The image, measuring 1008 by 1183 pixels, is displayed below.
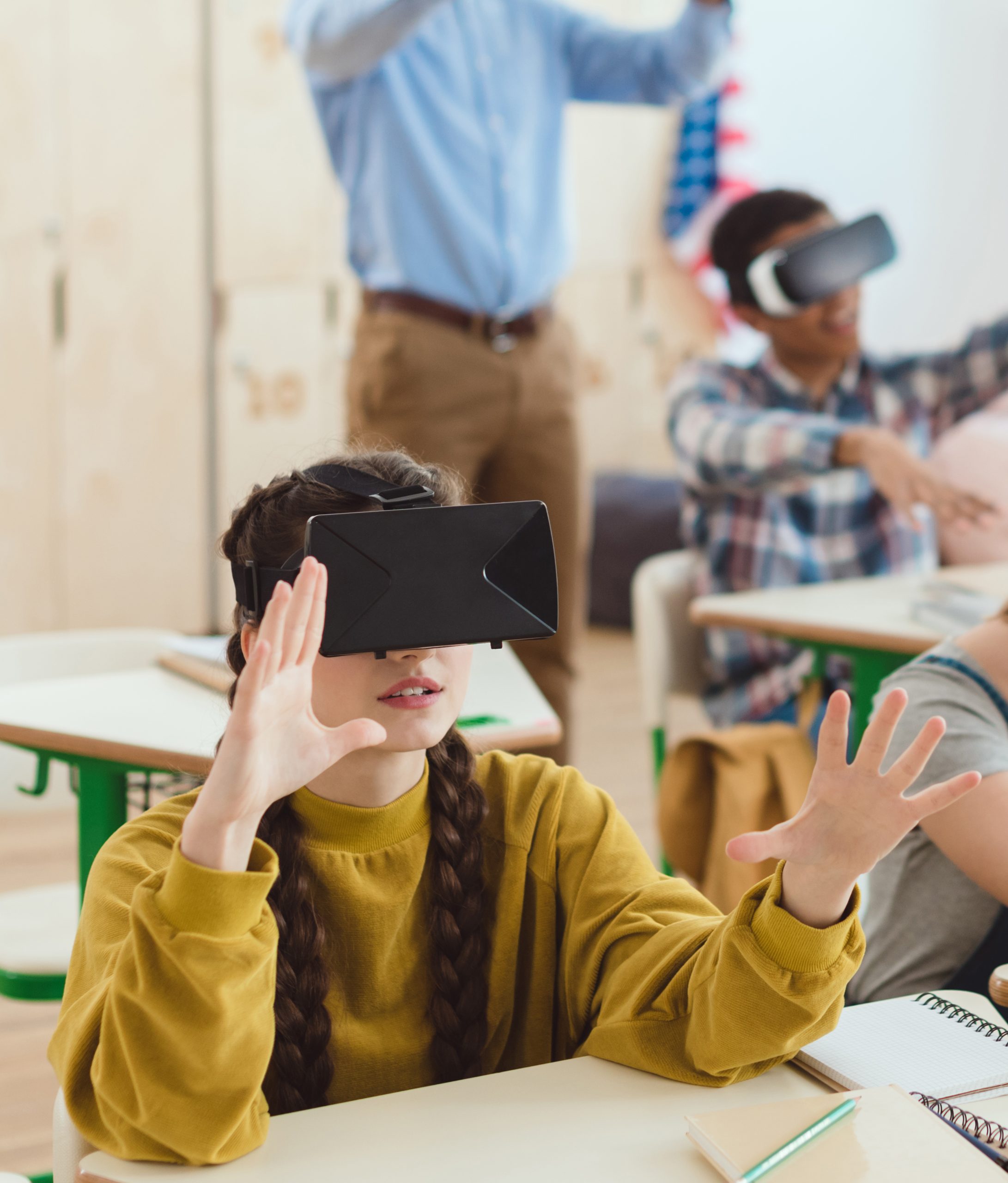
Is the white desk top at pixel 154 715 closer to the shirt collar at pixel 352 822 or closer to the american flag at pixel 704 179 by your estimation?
the shirt collar at pixel 352 822

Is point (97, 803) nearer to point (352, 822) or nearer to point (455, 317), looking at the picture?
point (352, 822)

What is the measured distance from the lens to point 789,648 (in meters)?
2.53

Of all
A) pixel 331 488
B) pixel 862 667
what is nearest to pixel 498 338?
pixel 862 667

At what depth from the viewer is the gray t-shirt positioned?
1240 millimetres

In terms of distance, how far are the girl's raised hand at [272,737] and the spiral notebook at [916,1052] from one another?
367 mm

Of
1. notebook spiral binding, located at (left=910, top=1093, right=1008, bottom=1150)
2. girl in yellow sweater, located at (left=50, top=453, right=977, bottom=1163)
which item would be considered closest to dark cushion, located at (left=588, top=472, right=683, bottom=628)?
girl in yellow sweater, located at (left=50, top=453, right=977, bottom=1163)

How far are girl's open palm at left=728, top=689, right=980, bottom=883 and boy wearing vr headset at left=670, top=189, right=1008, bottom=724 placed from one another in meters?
1.51

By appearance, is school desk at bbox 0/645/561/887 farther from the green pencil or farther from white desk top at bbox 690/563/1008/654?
the green pencil

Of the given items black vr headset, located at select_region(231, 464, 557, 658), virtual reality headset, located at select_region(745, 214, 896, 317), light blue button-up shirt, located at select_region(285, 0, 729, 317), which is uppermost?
light blue button-up shirt, located at select_region(285, 0, 729, 317)

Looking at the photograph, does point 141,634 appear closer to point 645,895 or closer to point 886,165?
point 645,895

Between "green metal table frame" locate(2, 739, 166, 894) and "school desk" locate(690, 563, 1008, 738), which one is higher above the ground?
"school desk" locate(690, 563, 1008, 738)

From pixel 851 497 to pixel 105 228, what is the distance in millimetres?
2813

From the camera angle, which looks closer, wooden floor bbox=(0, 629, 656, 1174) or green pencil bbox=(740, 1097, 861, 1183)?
green pencil bbox=(740, 1097, 861, 1183)

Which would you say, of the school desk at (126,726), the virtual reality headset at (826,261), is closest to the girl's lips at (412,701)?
the school desk at (126,726)
